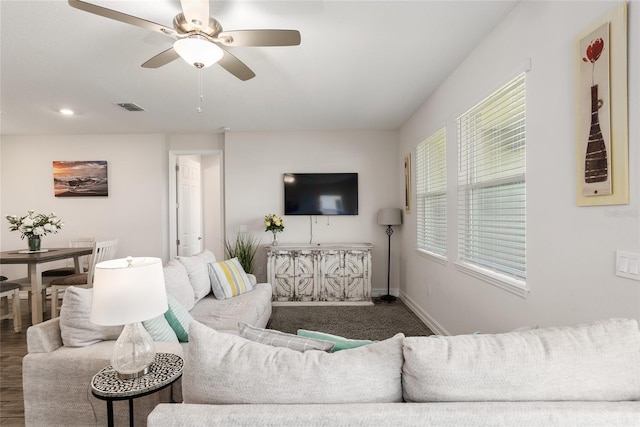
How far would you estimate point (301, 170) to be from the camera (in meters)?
5.00

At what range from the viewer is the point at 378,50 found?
8.23 ft

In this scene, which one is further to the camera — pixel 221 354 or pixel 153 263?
pixel 153 263

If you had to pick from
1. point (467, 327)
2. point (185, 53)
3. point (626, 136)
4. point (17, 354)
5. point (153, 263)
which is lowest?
point (17, 354)

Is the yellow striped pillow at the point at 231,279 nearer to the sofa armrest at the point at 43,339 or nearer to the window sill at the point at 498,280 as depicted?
the sofa armrest at the point at 43,339

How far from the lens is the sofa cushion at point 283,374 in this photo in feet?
3.04

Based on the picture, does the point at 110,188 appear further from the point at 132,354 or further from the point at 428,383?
the point at 428,383

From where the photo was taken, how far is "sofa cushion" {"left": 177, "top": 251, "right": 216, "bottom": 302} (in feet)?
9.74

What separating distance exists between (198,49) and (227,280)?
7.14ft

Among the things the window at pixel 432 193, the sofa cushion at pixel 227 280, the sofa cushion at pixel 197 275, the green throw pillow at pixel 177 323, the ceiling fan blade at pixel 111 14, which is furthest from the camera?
the window at pixel 432 193

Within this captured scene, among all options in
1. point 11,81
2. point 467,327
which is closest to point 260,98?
point 11,81

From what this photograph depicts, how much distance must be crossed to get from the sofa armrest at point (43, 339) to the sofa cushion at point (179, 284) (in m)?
0.78

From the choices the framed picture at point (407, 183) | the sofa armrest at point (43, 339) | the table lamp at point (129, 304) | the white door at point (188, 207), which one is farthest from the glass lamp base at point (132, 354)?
the white door at point (188, 207)

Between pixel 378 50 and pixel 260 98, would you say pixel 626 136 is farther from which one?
pixel 260 98

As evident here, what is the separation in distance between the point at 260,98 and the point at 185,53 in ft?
5.67
